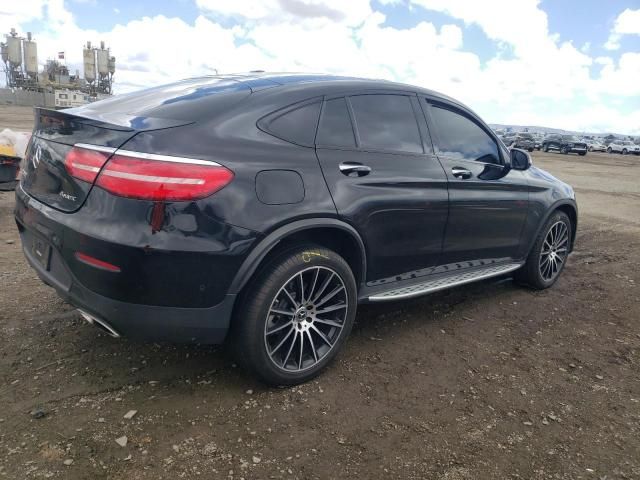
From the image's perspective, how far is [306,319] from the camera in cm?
298

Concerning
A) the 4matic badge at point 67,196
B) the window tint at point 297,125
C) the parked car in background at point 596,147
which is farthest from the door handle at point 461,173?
the parked car in background at point 596,147

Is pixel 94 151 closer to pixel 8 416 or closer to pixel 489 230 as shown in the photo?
pixel 8 416

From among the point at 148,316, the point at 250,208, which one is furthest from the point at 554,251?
the point at 148,316

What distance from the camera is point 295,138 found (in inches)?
114

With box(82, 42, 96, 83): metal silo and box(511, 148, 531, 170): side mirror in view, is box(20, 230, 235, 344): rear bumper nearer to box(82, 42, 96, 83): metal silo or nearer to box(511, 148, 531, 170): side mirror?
box(511, 148, 531, 170): side mirror

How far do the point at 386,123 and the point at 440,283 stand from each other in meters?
1.20

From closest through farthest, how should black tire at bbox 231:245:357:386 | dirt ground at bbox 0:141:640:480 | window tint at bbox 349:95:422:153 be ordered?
dirt ground at bbox 0:141:640:480 → black tire at bbox 231:245:357:386 → window tint at bbox 349:95:422:153

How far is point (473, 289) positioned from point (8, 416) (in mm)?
3816

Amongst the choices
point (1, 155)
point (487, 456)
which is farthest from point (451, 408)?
point (1, 155)

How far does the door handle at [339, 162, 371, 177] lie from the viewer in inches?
120

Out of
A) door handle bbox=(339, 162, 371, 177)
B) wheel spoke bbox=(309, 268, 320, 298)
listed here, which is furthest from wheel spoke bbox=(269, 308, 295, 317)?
door handle bbox=(339, 162, 371, 177)

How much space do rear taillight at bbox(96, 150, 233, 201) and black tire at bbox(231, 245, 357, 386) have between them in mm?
582

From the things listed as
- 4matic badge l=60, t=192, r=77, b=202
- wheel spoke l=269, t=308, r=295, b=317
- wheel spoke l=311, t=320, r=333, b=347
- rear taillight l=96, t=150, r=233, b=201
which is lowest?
wheel spoke l=311, t=320, r=333, b=347

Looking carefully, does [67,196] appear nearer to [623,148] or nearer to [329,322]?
[329,322]
